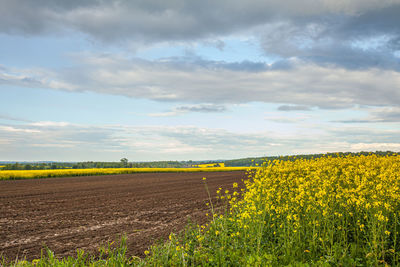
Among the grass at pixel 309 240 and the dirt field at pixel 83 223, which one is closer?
the grass at pixel 309 240

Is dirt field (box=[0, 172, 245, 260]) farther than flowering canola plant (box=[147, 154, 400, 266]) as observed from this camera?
Yes

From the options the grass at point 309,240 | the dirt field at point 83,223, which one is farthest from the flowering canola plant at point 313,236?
the dirt field at point 83,223

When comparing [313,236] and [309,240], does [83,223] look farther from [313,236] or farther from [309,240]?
[313,236]

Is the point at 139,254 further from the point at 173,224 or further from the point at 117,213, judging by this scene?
the point at 117,213

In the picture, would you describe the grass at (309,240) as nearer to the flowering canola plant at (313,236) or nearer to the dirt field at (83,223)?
the flowering canola plant at (313,236)

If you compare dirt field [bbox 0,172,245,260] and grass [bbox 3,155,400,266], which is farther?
dirt field [bbox 0,172,245,260]

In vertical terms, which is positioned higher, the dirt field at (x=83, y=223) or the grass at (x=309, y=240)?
the grass at (x=309, y=240)

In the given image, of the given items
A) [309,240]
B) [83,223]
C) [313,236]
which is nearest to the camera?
[313,236]

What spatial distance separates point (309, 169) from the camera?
786cm

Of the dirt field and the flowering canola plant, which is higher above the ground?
the flowering canola plant

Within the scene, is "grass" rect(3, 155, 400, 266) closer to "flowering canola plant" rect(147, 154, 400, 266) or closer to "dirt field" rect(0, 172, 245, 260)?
"flowering canola plant" rect(147, 154, 400, 266)

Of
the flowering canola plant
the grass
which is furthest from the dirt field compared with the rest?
the flowering canola plant

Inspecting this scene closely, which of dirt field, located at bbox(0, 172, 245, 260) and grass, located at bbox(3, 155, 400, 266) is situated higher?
grass, located at bbox(3, 155, 400, 266)

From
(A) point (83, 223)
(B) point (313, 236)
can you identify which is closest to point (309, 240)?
(B) point (313, 236)
